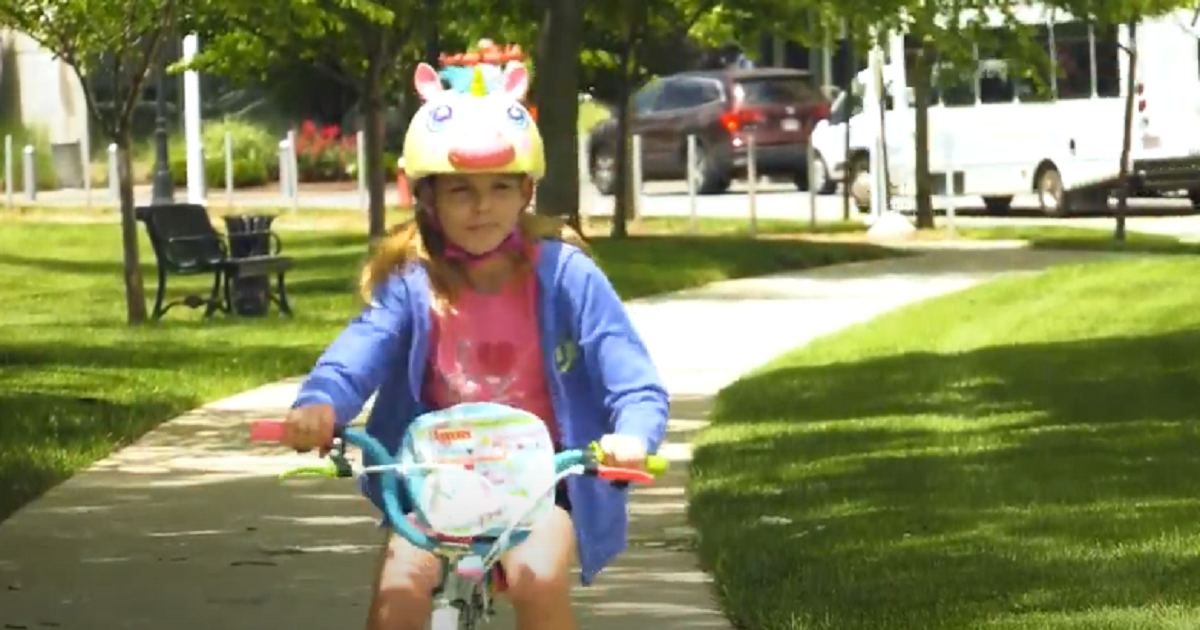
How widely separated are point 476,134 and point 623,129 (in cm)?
2358

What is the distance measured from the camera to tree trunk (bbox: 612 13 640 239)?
90.1 ft

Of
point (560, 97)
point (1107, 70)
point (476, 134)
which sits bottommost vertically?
point (476, 134)

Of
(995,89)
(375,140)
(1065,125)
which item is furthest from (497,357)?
(995,89)

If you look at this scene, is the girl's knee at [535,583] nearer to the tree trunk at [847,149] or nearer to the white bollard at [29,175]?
the tree trunk at [847,149]

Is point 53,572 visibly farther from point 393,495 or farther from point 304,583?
point 393,495

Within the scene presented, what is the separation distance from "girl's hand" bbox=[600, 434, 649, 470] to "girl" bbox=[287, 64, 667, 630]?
187mm

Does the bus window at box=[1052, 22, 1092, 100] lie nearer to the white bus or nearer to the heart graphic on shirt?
the white bus

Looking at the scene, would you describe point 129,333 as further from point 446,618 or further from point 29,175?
point 29,175

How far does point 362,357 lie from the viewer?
504 cm

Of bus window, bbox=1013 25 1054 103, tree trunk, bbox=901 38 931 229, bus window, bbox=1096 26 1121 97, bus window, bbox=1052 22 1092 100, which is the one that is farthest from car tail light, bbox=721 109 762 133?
tree trunk, bbox=901 38 931 229

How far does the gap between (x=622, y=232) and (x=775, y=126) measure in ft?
34.5

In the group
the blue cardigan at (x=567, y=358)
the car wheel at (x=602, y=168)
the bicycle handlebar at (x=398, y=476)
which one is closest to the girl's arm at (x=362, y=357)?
the blue cardigan at (x=567, y=358)

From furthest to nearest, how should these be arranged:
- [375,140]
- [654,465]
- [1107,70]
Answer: [1107,70] < [375,140] < [654,465]

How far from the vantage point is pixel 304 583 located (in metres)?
8.76
